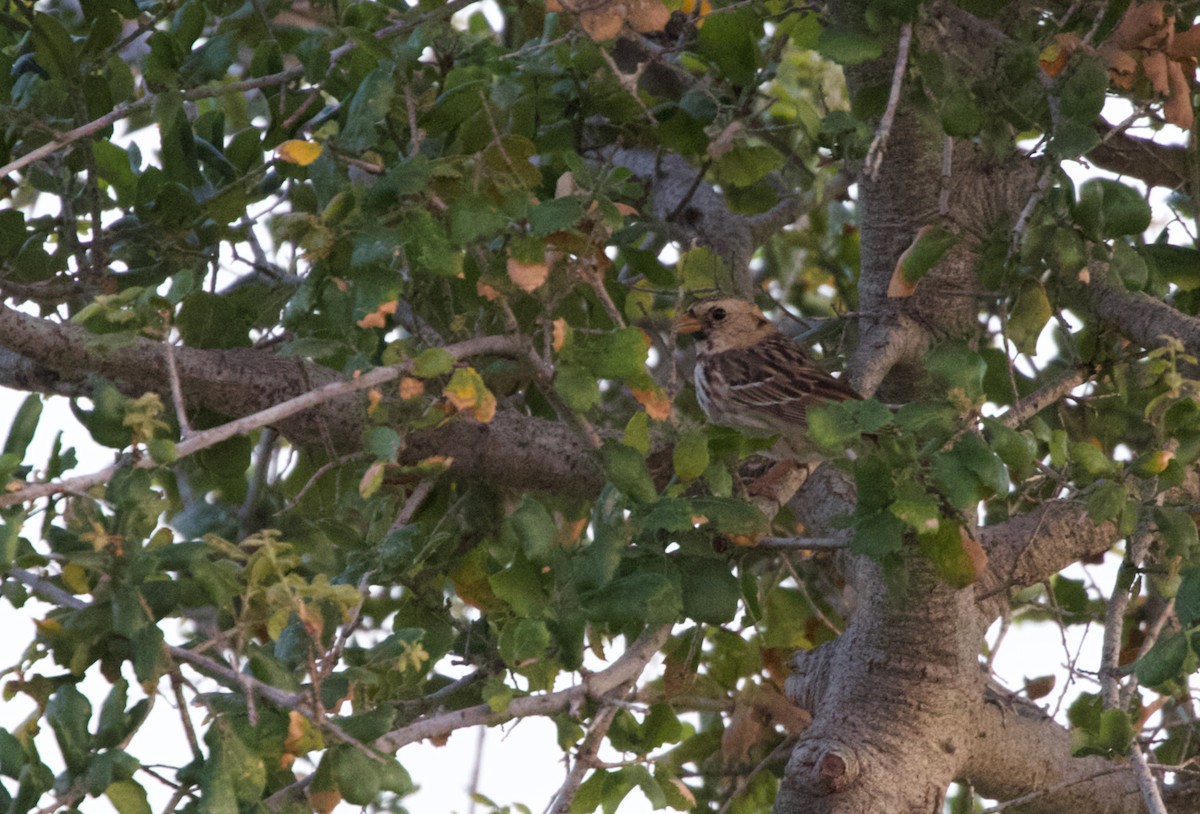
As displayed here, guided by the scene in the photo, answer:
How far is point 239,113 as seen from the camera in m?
3.82

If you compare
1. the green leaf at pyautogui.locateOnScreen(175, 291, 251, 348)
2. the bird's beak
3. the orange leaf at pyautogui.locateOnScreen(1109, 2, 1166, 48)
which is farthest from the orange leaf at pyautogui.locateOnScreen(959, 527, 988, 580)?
the bird's beak

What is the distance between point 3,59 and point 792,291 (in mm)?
2933

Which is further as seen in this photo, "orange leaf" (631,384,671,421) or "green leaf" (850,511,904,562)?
"orange leaf" (631,384,671,421)

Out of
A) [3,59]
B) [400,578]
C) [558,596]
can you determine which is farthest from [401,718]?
[3,59]

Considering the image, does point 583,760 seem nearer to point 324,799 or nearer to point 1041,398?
point 324,799

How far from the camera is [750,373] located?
4727 mm

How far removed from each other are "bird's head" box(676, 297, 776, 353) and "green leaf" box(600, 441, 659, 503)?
2.40 meters

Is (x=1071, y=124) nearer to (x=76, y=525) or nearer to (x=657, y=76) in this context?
(x=76, y=525)

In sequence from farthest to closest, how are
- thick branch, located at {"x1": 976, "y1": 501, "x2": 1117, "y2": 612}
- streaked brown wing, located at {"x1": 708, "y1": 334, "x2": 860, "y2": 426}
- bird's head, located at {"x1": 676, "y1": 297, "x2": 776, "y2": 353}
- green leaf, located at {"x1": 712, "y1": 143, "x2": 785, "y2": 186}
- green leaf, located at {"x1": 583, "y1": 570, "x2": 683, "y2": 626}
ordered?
bird's head, located at {"x1": 676, "y1": 297, "x2": 776, "y2": 353} < streaked brown wing, located at {"x1": 708, "y1": 334, "x2": 860, "y2": 426} < green leaf, located at {"x1": 712, "y1": 143, "x2": 785, "y2": 186} < thick branch, located at {"x1": 976, "y1": 501, "x2": 1117, "y2": 612} < green leaf, located at {"x1": 583, "y1": 570, "x2": 683, "y2": 626}

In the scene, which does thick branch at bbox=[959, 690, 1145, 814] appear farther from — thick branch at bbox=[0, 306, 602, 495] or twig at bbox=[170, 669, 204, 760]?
twig at bbox=[170, 669, 204, 760]

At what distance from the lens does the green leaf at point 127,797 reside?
1952 mm

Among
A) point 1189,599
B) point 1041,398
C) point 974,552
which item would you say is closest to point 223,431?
point 974,552

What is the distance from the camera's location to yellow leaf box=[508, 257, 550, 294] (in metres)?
2.42

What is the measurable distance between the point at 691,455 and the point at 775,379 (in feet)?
7.01
